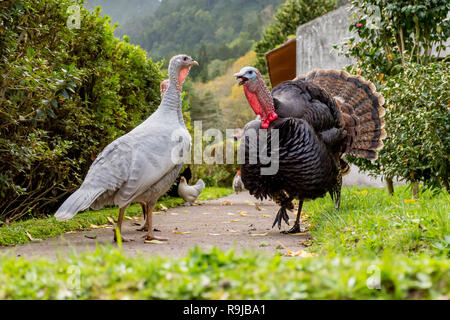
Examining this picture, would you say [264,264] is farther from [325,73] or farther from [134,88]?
[134,88]

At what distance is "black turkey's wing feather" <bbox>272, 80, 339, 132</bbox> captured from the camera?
4.56 m

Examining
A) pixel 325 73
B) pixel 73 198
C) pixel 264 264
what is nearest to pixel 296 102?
pixel 325 73

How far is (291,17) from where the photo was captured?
1065 inches

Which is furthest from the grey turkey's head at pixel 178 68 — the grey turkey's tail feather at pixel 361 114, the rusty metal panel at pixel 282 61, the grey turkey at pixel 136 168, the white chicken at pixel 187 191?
the rusty metal panel at pixel 282 61

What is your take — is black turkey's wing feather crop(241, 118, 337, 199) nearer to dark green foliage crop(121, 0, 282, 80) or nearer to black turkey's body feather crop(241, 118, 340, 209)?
black turkey's body feather crop(241, 118, 340, 209)

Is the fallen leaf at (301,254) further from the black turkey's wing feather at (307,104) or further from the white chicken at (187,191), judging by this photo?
the white chicken at (187,191)

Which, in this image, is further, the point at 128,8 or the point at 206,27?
the point at 128,8

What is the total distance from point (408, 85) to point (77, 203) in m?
4.17

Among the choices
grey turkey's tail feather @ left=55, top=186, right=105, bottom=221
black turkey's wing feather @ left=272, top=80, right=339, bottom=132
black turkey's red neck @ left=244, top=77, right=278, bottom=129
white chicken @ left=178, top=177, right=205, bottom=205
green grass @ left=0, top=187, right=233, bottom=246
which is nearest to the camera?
grey turkey's tail feather @ left=55, top=186, right=105, bottom=221

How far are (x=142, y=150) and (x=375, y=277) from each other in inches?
102

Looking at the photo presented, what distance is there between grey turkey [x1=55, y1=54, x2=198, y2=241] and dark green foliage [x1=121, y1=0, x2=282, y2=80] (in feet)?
112

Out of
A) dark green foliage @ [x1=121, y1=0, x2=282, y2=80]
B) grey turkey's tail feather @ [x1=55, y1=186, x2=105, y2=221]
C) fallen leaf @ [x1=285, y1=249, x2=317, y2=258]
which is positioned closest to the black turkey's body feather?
fallen leaf @ [x1=285, y1=249, x2=317, y2=258]

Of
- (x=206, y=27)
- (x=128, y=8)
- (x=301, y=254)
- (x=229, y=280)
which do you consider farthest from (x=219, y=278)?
(x=128, y=8)

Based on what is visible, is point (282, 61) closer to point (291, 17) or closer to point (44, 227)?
point (44, 227)
